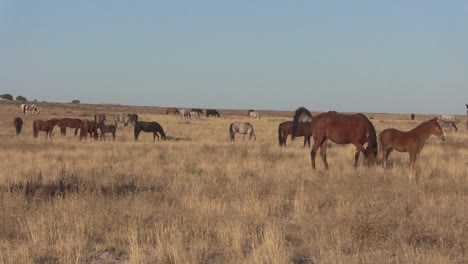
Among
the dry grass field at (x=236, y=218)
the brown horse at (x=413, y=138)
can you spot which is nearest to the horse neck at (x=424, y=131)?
the brown horse at (x=413, y=138)

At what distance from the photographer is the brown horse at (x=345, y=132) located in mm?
16703

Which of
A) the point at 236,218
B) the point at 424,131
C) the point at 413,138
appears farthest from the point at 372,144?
the point at 236,218

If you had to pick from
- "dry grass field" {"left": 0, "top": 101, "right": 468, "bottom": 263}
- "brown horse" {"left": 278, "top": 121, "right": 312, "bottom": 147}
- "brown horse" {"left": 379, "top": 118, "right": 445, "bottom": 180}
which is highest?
"brown horse" {"left": 379, "top": 118, "right": 445, "bottom": 180}

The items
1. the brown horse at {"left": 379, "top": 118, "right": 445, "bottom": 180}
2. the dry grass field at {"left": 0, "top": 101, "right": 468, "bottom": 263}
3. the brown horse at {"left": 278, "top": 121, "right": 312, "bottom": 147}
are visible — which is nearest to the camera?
the dry grass field at {"left": 0, "top": 101, "right": 468, "bottom": 263}

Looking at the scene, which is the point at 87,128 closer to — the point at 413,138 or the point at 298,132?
the point at 298,132

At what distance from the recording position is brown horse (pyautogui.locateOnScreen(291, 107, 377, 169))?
658 inches

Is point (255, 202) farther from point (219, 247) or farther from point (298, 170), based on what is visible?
point (298, 170)

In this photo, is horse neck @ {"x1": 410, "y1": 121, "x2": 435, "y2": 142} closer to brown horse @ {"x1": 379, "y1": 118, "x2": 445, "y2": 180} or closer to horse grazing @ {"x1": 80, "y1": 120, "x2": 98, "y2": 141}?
brown horse @ {"x1": 379, "y1": 118, "x2": 445, "y2": 180}

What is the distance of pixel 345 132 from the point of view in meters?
17.1

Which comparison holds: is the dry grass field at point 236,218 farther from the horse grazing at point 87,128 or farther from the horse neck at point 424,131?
the horse grazing at point 87,128

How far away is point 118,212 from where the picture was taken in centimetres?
836

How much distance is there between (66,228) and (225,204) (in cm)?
288

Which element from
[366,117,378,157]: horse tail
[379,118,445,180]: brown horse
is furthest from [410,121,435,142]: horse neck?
[366,117,378,157]: horse tail

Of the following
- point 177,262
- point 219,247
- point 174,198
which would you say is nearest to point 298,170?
point 174,198
